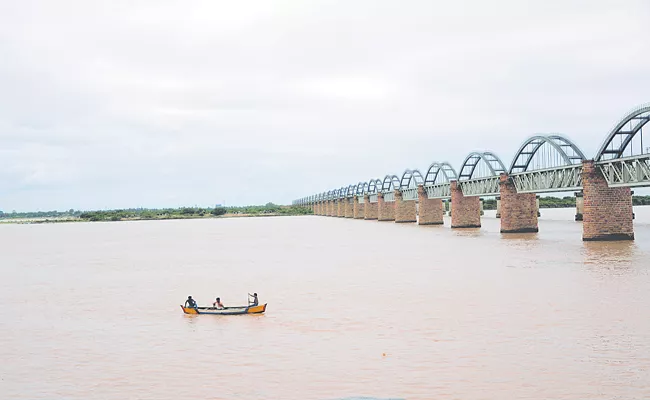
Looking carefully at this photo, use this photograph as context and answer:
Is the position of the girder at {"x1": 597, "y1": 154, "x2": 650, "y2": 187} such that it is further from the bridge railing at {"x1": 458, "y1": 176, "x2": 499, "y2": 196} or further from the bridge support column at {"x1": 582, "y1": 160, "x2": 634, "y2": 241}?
the bridge railing at {"x1": 458, "y1": 176, "x2": 499, "y2": 196}

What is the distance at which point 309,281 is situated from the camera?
36344 mm

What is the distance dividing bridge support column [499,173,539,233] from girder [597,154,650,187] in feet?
63.2

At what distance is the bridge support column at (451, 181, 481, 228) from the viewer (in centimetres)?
9397

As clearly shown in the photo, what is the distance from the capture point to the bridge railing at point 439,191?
98.9 metres

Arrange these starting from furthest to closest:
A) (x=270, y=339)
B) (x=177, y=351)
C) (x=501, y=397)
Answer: (x=270, y=339), (x=177, y=351), (x=501, y=397)

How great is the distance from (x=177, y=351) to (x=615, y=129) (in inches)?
1651

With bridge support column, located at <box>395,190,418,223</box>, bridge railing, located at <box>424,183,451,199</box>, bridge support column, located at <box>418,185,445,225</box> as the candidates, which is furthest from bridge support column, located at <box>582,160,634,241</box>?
bridge support column, located at <box>395,190,418,223</box>

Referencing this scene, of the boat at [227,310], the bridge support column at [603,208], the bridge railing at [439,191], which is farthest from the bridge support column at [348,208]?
the boat at [227,310]

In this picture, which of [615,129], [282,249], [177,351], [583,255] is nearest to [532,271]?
[583,255]

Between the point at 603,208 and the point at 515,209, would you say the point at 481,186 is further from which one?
the point at 603,208

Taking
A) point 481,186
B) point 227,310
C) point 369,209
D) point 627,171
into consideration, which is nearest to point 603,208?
point 627,171

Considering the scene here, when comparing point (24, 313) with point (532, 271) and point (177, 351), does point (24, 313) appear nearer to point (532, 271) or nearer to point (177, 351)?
point (177, 351)

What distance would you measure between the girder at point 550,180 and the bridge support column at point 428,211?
1563 inches

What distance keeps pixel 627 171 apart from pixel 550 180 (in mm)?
14893
